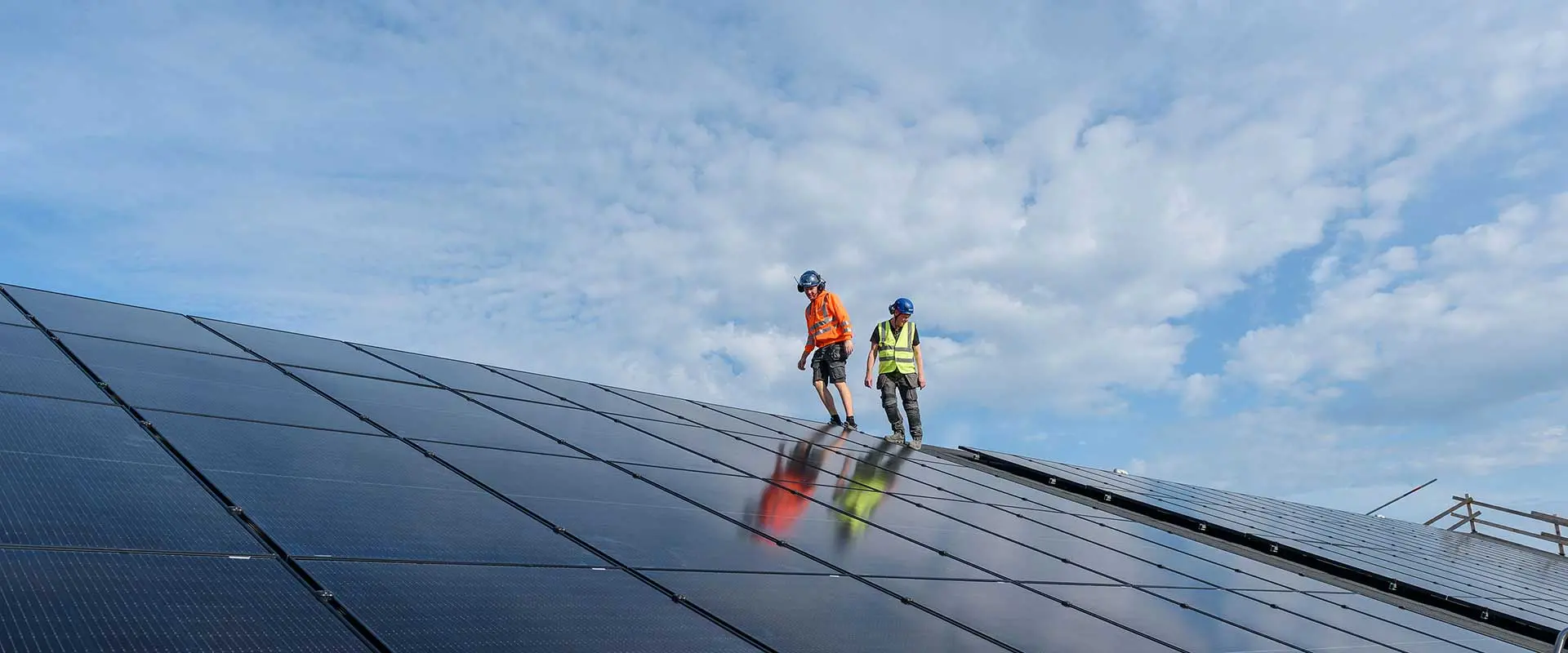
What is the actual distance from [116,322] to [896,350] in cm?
1119

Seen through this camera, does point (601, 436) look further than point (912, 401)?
No

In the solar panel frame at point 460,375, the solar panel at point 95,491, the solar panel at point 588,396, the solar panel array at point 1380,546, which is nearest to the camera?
the solar panel at point 95,491

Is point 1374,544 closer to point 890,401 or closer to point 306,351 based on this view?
point 890,401

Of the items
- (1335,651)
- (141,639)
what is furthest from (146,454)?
(1335,651)

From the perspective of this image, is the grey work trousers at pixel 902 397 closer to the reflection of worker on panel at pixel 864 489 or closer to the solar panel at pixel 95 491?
the reflection of worker on panel at pixel 864 489

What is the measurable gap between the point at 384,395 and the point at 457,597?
4383 millimetres

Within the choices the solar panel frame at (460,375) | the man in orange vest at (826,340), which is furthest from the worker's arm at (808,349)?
the solar panel frame at (460,375)

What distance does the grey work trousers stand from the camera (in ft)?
53.2

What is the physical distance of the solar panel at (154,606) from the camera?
2.49m

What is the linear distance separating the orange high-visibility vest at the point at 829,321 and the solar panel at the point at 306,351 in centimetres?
843

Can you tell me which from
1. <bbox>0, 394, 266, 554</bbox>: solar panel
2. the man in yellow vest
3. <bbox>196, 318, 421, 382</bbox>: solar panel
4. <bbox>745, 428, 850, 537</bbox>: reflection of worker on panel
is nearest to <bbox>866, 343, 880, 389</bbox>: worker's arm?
the man in yellow vest

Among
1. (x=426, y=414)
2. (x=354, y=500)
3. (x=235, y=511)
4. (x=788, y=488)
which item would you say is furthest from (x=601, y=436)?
(x=235, y=511)

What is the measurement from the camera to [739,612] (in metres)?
4.20

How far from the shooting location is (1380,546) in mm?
15805
